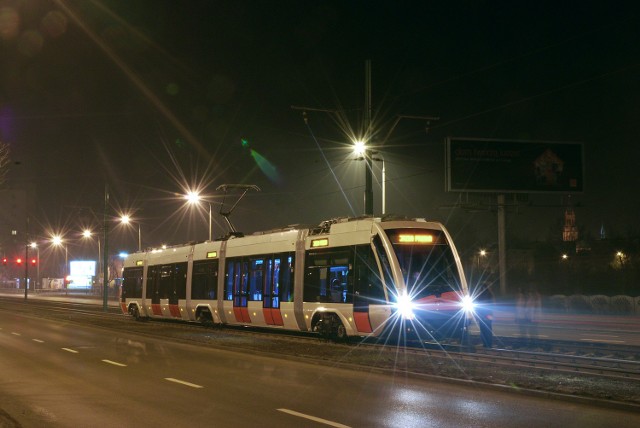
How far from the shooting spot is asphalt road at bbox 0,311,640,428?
9.56 m

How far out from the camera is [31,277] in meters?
135

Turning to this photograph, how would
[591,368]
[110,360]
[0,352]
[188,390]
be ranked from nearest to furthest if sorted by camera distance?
[188,390] < [591,368] < [110,360] < [0,352]

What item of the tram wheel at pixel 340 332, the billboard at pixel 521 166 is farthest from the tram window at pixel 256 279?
the billboard at pixel 521 166

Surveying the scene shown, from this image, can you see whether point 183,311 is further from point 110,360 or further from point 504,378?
point 504,378

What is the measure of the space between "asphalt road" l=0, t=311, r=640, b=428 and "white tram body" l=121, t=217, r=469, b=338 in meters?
3.46

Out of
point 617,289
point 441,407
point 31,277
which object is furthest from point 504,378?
point 31,277

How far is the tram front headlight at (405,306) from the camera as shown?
18.4m

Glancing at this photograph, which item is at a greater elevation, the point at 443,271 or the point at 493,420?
the point at 443,271

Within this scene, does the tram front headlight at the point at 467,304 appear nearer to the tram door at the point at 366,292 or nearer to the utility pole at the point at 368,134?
the tram door at the point at 366,292

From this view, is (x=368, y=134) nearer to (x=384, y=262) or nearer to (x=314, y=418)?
(x=384, y=262)

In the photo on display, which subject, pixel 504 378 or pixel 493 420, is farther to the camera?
pixel 504 378

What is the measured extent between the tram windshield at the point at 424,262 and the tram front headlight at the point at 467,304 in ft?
1.08

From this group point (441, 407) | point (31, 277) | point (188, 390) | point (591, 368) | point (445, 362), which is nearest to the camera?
point (441, 407)

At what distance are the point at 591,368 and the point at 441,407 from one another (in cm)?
465
